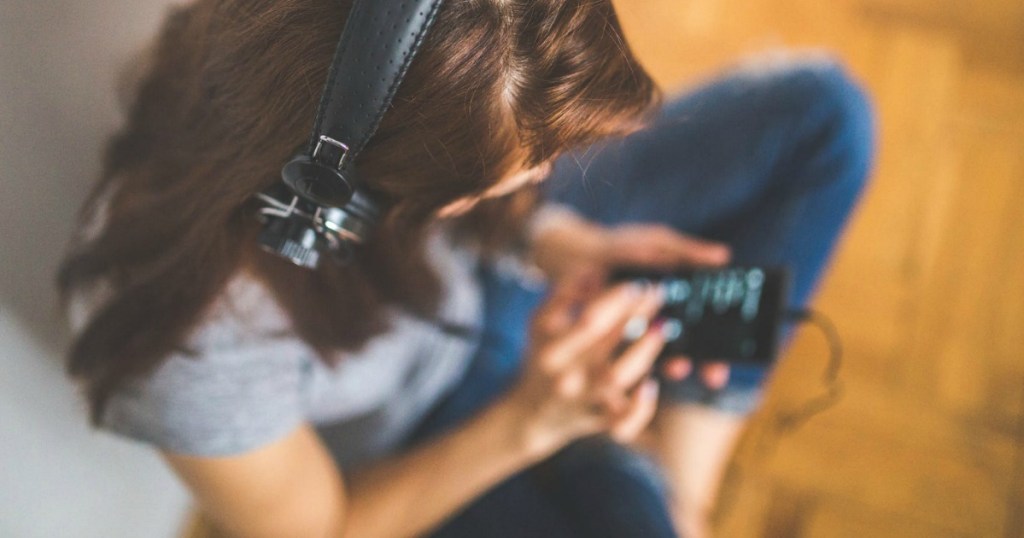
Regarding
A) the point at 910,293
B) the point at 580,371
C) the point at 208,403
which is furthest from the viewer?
the point at 910,293

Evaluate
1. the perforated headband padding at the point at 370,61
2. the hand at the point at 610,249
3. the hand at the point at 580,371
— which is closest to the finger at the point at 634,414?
the hand at the point at 580,371

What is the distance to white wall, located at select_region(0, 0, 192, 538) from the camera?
16.9 inches

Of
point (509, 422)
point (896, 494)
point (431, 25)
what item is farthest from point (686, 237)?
point (431, 25)

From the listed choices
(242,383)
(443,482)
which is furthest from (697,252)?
(242,383)

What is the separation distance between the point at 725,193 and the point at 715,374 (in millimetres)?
209

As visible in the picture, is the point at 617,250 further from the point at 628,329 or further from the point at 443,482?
the point at 443,482

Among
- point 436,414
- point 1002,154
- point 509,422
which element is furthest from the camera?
point 1002,154

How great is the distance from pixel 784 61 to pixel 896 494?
23.2 inches

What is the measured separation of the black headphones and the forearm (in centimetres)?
27

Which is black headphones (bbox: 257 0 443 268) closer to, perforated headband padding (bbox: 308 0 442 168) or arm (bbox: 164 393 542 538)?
perforated headband padding (bbox: 308 0 442 168)

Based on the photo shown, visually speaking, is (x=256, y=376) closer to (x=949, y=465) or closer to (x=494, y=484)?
(x=494, y=484)

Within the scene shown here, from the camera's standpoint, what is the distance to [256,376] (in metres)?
0.47

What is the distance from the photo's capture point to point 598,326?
57 centimetres

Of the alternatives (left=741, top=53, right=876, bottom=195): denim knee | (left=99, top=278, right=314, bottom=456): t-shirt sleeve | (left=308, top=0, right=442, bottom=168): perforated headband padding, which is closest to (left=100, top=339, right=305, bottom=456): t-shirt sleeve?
(left=99, top=278, right=314, bottom=456): t-shirt sleeve
